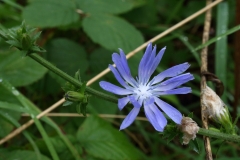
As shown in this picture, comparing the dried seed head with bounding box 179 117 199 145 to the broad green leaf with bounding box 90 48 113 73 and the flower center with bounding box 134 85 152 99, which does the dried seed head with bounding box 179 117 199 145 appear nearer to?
the flower center with bounding box 134 85 152 99

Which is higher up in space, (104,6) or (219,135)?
(104,6)

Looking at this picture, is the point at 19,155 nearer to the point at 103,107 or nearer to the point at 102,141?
the point at 102,141

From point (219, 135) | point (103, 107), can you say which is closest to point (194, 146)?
point (219, 135)

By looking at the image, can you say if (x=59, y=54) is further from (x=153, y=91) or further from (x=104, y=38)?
(x=153, y=91)

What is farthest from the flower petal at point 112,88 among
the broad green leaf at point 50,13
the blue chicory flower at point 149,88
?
the broad green leaf at point 50,13

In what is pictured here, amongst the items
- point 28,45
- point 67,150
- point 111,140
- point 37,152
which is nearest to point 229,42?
point 111,140

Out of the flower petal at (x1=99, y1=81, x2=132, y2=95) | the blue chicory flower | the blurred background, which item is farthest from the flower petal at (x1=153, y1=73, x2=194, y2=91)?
the blurred background
